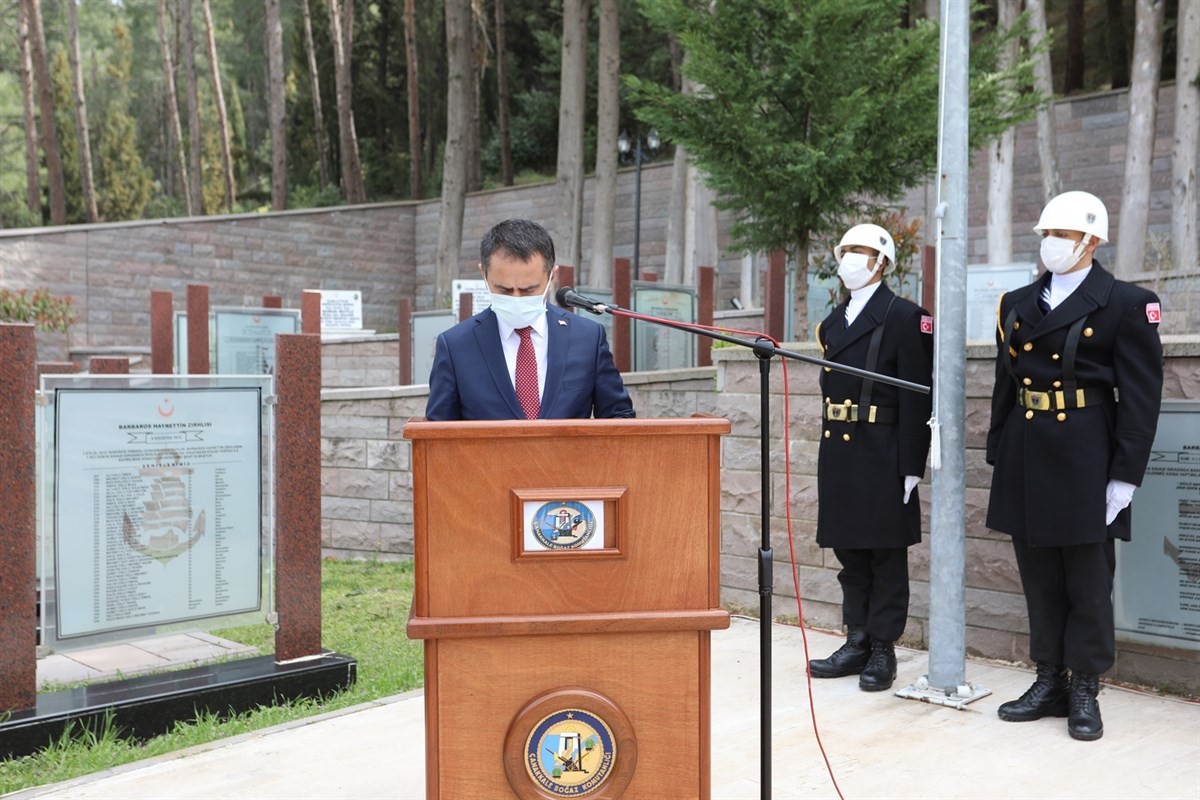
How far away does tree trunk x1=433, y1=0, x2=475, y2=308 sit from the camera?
23.5m

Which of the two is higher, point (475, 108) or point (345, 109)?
point (475, 108)

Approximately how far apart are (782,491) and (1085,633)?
7.09ft

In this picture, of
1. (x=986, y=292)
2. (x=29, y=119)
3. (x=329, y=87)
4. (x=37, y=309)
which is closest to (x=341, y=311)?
(x=37, y=309)

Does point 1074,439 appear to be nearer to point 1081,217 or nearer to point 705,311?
point 1081,217

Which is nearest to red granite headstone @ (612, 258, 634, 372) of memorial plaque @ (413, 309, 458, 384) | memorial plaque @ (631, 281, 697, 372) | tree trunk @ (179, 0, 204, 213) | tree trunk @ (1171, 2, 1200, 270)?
memorial plaque @ (631, 281, 697, 372)

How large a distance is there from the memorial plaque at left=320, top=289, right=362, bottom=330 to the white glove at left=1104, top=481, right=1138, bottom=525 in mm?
16554

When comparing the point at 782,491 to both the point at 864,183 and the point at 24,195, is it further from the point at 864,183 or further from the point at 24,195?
the point at 24,195

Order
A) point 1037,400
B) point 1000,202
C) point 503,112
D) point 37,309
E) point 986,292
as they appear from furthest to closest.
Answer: point 503,112
point 37,309
point 1000,202
point 986,292
point 1037,400

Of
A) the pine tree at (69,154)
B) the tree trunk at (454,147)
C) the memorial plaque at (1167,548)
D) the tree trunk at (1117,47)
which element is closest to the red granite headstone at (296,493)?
the memorial plaque at (1167,548)

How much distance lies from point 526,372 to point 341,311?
17488 mm

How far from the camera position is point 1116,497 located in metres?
4.44

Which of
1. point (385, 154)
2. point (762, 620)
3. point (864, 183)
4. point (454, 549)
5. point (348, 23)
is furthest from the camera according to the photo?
point (385, 154)

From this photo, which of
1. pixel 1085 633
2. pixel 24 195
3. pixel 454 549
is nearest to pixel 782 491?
pixel 1085 633

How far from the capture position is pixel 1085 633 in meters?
4.53
